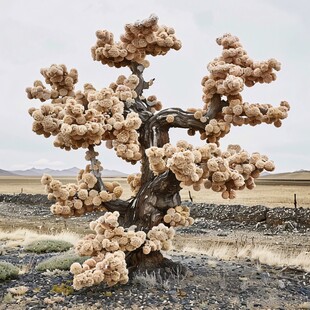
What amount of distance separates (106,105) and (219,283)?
3.83 meters

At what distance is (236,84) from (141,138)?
221 cm

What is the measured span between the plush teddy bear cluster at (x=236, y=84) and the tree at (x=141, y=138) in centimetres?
2

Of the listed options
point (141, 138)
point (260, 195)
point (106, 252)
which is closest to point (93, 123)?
point (141, 138)

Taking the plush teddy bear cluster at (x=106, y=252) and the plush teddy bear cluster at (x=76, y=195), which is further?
the plush teddy bear cluster at (x=76, y=195)

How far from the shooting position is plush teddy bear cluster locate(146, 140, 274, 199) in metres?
7.49

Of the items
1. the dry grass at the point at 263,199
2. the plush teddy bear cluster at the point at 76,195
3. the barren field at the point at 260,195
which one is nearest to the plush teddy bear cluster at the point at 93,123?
the plush teddy bear cluster at the point at 76,195

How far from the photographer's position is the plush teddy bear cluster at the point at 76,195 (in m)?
8.49

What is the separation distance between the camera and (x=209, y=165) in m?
7.90

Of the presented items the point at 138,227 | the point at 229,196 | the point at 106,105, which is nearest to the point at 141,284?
the point at 138,227

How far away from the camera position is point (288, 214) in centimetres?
2698

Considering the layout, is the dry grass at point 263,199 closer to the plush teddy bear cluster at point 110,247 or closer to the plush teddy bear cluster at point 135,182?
the plush teddy bear cluster at point 135,182

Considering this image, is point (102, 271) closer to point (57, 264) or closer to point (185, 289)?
point (185, 289)

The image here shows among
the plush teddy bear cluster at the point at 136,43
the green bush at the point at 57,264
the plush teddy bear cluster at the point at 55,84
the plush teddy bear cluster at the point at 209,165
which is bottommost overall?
the green bush at the point at 57,264

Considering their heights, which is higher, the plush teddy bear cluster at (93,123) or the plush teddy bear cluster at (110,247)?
the plush teddy bear cluster at (93,123)
